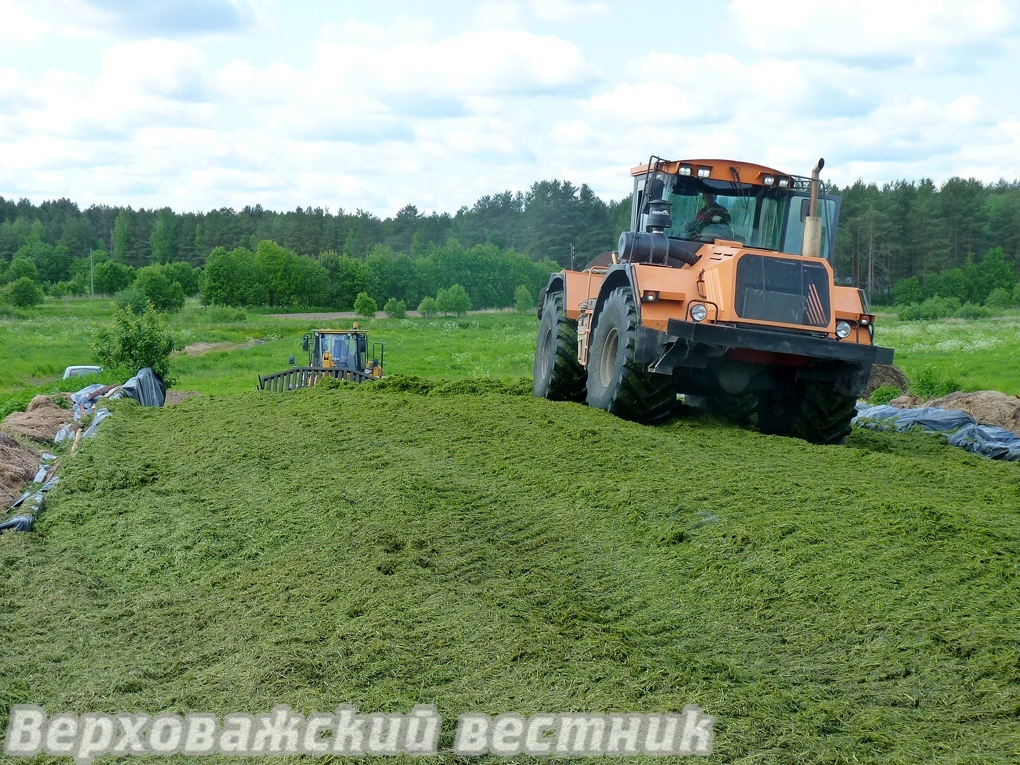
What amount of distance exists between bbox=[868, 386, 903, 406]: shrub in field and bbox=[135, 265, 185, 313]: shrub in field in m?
66.7

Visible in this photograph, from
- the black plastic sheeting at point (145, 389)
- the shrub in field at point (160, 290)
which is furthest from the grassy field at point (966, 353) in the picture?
the shrub in field at point (160, 290)

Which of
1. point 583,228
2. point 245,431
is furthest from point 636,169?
point 583,228

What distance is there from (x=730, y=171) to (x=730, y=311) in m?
2.26

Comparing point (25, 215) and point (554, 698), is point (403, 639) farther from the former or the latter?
point (25, 215)

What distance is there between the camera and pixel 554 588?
5312 millimetres

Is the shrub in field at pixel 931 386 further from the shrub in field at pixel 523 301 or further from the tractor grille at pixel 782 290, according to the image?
the shrub in field at pixel 523 301

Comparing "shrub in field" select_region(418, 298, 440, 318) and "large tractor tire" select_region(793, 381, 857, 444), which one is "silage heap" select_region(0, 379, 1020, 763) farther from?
"shrub in field" select_region(418, 298, 440, 318)

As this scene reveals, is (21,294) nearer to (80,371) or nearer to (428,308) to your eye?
(428,308)

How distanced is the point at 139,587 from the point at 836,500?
14.4 feet

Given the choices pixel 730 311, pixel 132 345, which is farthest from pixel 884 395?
pixel 132 345

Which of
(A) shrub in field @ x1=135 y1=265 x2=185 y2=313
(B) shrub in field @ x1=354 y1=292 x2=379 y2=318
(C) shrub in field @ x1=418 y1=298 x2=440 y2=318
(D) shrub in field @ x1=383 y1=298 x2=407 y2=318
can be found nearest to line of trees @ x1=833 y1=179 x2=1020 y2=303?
(C) shrub in field @ x1=418 y1=298 x2=440 y2=318

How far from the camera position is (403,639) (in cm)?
454

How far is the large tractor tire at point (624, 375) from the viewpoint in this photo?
9.21 meters

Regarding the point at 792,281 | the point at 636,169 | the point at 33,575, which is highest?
the point at 636,169
